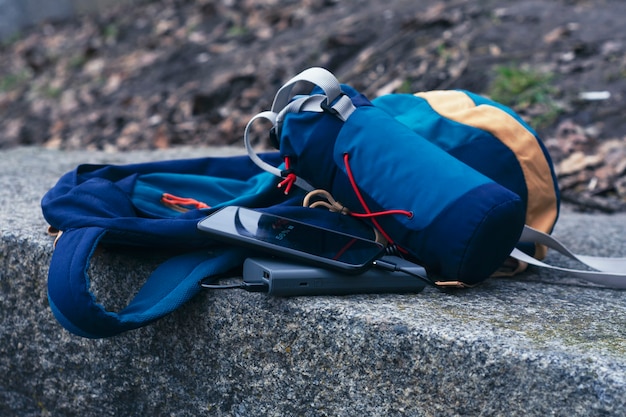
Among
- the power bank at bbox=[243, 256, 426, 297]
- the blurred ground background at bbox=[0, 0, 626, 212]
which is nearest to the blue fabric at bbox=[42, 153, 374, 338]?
the power bank at bbox=[243, 256, 426, 297]

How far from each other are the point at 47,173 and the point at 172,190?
0.96 m

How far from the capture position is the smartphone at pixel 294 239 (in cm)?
146

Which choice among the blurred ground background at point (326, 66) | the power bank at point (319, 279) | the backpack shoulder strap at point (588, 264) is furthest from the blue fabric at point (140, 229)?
the blurred ground background at point (326, 66)

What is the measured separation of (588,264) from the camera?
184 cm

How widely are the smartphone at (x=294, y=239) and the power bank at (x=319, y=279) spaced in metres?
0.02

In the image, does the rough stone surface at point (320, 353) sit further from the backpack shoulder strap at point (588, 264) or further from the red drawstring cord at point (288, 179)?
the red drawstring cord at point (288, 179)

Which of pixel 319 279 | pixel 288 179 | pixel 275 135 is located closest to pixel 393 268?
pixel 319 279

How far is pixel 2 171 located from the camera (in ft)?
8.96

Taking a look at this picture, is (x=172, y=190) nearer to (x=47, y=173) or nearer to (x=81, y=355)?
(x=81, y=355)

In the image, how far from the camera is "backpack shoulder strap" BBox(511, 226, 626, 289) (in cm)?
173

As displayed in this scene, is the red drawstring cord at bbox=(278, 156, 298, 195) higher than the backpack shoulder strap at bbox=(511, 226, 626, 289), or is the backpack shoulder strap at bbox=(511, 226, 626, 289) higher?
the red drawstring cord at bbox=(278, 156, 298, 195)

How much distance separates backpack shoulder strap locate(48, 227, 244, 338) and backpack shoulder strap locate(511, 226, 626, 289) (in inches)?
26.9

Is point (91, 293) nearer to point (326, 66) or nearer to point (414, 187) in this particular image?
point (414, 187)

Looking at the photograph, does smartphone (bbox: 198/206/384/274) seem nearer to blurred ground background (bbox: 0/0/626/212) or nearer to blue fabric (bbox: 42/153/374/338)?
blue fabric (bbox: 42/153/374/338)
